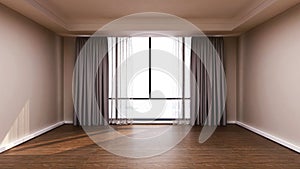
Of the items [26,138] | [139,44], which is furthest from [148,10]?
[26,138]

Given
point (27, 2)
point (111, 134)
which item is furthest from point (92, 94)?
point (27, 2)

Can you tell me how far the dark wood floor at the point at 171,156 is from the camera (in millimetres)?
3551

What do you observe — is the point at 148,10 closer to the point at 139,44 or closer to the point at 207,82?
the point at 139,44

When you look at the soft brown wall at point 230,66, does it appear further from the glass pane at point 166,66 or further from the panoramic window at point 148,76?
the glass pane at point 166,66

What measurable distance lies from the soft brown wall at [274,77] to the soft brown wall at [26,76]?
4.07 metres

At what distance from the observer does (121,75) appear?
695 cm

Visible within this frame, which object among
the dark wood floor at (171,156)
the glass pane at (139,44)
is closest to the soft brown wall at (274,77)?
the dark wood floor at (171,156)

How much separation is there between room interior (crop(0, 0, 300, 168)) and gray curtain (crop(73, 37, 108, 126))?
32mm

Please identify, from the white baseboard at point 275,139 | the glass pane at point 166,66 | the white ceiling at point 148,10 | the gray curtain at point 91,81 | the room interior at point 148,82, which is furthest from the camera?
the glass pane at point 166,66

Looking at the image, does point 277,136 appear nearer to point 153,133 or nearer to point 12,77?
point 153,133

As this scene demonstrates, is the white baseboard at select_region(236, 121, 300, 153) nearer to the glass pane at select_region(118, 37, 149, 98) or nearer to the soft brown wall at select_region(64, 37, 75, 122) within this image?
the glass pane at select_region(118, 37, 149, 98)

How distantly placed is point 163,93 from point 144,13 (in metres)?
2.83

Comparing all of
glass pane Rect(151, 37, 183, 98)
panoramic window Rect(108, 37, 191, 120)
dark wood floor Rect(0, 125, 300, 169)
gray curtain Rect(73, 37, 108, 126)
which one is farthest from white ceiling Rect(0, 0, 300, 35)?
dark wood floor Rect(0, 125, 300, 169)

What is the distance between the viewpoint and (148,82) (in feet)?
25.2
